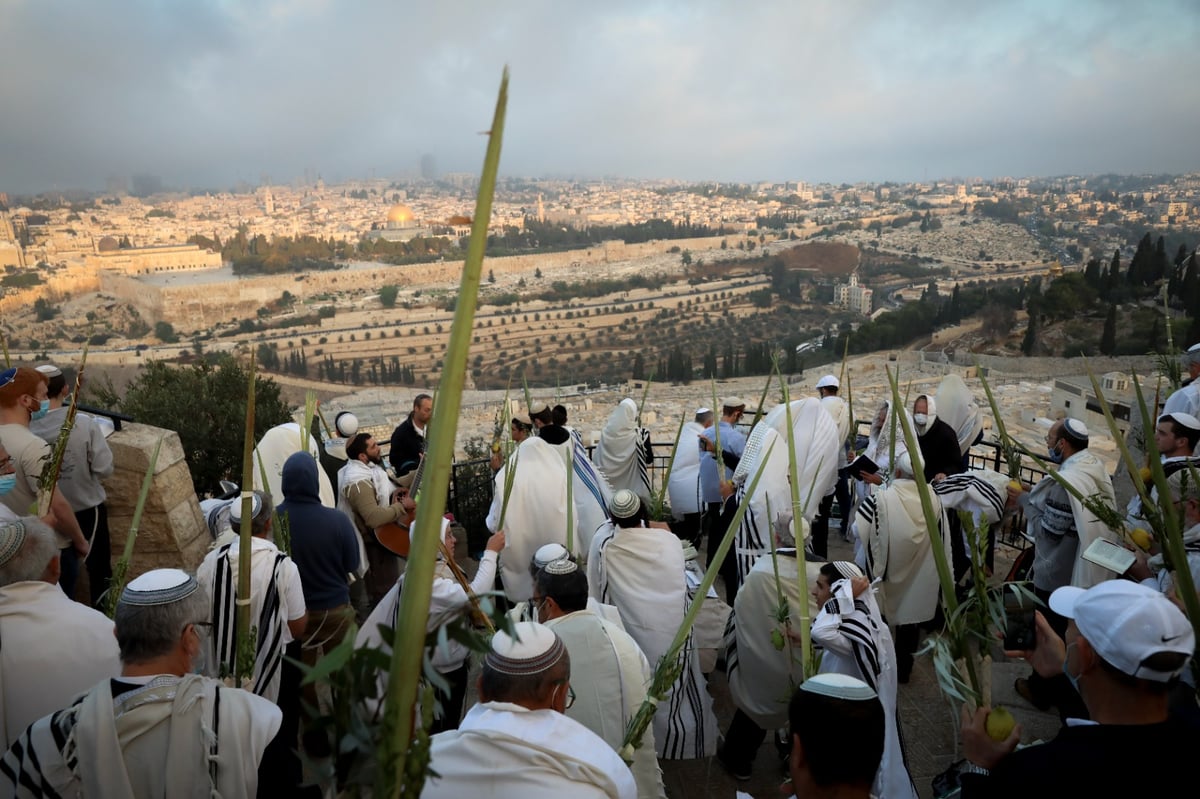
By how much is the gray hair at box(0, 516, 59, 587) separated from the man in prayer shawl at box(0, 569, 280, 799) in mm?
450

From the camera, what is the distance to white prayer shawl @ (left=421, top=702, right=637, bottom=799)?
131cm

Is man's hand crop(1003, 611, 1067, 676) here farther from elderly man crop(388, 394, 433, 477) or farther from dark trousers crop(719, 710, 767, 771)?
elderly man crop(388, 394, 433, 477)

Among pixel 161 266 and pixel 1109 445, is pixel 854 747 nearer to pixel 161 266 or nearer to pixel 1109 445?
pixel 1109 445

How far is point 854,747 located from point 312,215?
12054 cm

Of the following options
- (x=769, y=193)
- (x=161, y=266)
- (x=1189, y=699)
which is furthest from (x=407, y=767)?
(x=769, y=193)

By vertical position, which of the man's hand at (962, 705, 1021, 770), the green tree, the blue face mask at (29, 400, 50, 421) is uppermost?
the blue face mask at (29, 400, 50, 421)

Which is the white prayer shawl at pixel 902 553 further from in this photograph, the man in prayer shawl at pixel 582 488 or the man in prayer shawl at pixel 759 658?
the man in prayer shawl at pixel 582 488

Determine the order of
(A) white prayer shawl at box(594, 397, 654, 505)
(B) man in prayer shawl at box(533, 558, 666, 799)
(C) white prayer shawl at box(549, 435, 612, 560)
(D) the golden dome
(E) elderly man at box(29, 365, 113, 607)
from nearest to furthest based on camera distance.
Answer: (B) man in prayer shawl at box(533, 558, 666, 799) < (E) elderly man at box(29, 365, 113, 607) < (C) white prayer shawl at box(549, 435, 612, 560) < (A) white prayer shawl at box(594, 397, 654, 505) < (D) the golden dome

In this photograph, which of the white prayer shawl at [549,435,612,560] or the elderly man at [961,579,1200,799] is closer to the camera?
the elderly man at [961,579,1200,799]

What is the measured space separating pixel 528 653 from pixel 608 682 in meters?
0.62

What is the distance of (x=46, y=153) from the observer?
9650 centimetres

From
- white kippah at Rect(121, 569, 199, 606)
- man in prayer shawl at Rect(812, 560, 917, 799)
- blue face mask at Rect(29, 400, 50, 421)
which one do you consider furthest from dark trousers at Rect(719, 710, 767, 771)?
blue face mask at Rect(29, 400, 50, 421)

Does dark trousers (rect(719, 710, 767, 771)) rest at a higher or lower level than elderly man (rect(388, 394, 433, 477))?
lower

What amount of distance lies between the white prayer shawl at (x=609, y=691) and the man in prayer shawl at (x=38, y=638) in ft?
3.50
